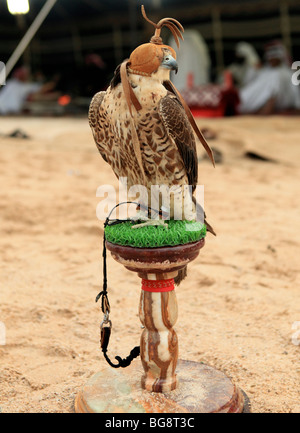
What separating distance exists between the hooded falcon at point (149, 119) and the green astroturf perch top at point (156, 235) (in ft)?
0.40

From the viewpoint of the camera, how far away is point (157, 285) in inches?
64.2

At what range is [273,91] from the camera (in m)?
9.44

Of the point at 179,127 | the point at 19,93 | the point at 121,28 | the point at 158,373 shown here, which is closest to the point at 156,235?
the point at 179,127

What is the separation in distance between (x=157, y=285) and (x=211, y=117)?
7.94 m

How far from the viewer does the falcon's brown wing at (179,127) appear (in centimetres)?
157

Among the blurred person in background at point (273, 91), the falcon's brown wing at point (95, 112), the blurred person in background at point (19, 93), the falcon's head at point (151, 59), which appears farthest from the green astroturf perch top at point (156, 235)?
the blurred person in background at point (19, 93)

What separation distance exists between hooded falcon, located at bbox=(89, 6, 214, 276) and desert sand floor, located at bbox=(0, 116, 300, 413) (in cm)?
83

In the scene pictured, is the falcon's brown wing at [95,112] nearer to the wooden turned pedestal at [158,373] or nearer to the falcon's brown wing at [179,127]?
the falcon's brown wing at [179,127]

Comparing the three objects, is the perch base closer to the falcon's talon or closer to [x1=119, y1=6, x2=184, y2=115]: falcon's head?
the falcon's talon

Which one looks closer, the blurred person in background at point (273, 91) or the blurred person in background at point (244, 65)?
the blurred person in background at point (273, 91)

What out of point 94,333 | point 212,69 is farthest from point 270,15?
point 94,333

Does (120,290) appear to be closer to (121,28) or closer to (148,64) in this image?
(148,64)

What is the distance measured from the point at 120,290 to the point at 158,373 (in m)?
1.13

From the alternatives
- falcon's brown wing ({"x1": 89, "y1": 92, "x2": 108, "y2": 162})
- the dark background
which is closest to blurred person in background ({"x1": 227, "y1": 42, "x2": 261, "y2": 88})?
the dark background
